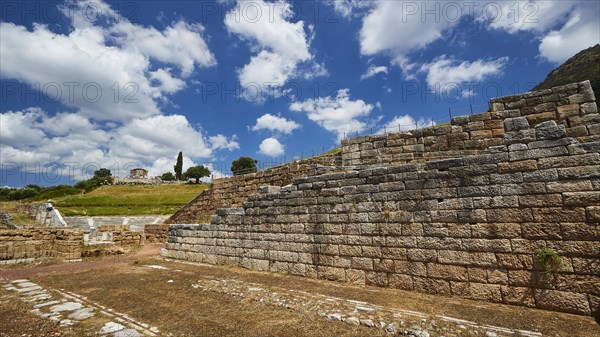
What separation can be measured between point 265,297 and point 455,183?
4.89 metres

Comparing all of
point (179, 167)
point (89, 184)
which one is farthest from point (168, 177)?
point (89, 184)

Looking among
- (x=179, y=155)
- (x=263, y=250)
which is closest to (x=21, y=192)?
(x=179, y=155)

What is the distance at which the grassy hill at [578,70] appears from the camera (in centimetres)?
5470

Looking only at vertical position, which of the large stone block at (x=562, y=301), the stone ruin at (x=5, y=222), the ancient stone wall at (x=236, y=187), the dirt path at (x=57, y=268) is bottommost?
the large stone block at (x=562, y=301)

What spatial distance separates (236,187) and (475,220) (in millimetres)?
12716

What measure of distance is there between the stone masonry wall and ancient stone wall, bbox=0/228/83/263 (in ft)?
39.4

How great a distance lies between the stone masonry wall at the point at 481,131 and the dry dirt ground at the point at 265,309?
4.45 meters

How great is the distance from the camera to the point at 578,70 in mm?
63062

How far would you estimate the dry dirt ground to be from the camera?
4559 mm

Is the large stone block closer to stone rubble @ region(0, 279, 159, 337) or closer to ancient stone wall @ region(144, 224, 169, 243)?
stone rubble @ region(0, 279, 159, 337)

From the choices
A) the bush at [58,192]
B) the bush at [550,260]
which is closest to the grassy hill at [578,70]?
the bush at [550,260]

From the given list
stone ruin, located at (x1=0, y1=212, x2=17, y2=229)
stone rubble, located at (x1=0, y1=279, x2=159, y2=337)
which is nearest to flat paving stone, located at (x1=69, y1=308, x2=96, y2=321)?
stone rubble, located at (x1=0, y1=279, x2=159, y2=337)

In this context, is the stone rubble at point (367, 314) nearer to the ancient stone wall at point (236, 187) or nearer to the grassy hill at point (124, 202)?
the ancient stone wall at point (236, 187)

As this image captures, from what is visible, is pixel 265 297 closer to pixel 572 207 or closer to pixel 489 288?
pixel 489 288
